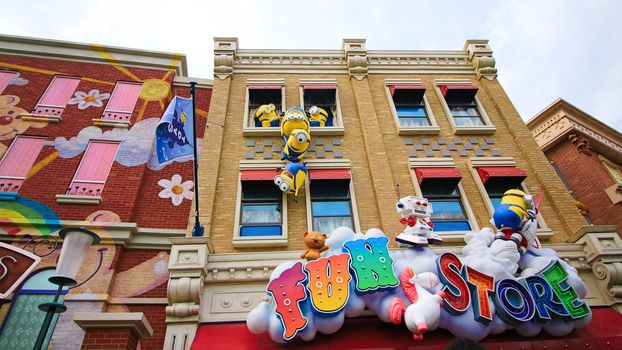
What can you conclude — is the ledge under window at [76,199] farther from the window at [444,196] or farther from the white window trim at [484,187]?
the white window trim at [484,187]

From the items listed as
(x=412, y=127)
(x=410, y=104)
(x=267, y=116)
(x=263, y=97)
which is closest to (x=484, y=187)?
(x=412, y=127)

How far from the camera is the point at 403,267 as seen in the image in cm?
660

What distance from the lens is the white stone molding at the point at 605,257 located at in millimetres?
7345

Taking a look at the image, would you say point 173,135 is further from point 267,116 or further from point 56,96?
point 56,96

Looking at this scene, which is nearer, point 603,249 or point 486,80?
point 603,249

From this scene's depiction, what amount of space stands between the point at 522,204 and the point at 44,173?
11139 millimetres

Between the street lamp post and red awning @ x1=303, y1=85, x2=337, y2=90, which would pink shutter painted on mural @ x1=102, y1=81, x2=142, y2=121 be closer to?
red awning @ x1=303, y1=85, x2=337, y2=90

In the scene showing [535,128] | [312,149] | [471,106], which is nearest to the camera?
[312,149]

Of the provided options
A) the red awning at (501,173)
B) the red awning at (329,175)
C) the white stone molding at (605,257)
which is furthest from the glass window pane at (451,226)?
the red awning at (329,175)

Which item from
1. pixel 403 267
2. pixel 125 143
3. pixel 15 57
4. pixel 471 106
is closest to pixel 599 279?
pixel 403 267

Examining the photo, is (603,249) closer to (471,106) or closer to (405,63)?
(471,106)

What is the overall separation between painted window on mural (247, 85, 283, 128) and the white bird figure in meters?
6.59

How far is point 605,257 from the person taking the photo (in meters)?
7.52

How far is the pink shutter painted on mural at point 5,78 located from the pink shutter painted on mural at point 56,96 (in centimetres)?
118
